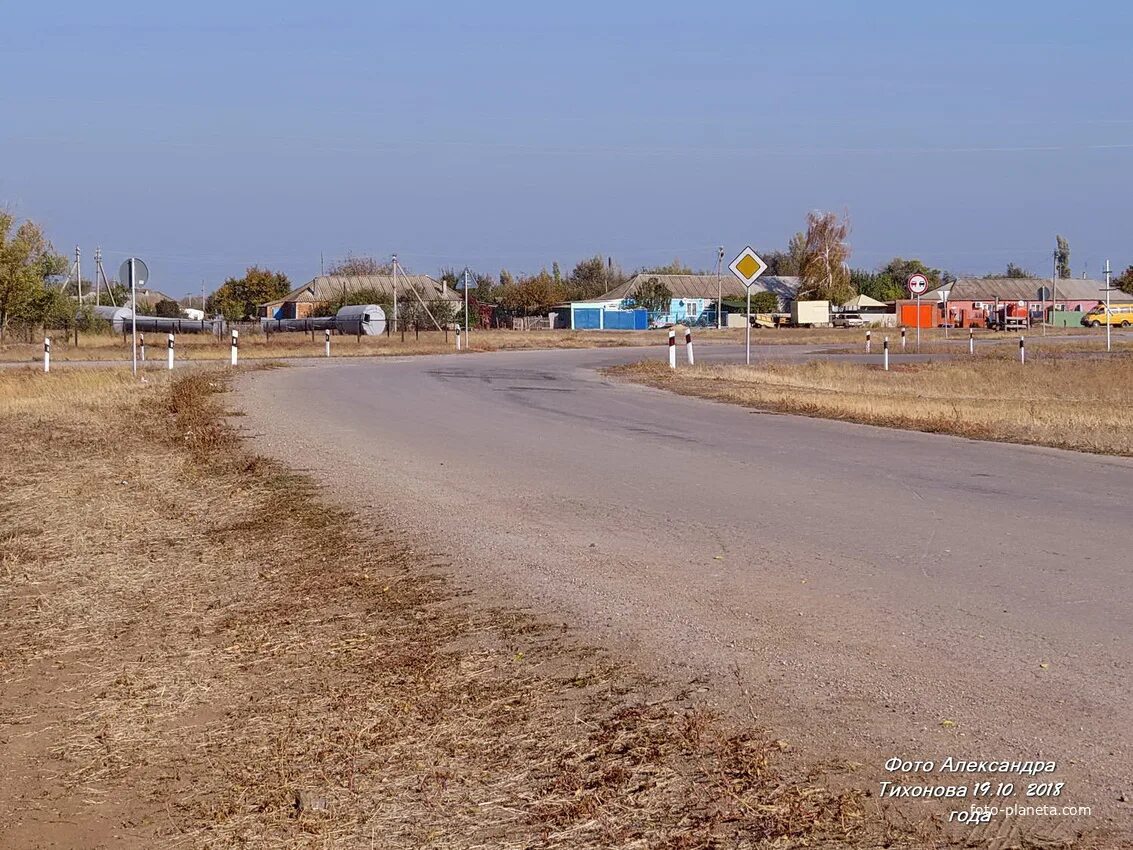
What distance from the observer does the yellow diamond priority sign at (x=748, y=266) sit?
104 feet

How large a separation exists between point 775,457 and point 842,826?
33.7ft

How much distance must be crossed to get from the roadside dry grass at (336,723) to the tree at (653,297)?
4117 inches

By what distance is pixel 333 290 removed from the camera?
12138cm

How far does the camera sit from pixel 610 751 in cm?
484

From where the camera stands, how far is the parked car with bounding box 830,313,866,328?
109m

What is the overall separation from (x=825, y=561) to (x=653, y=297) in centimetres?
10640

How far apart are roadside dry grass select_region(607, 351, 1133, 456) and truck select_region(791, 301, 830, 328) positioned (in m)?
66.8

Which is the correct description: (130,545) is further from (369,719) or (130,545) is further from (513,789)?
(513,789)

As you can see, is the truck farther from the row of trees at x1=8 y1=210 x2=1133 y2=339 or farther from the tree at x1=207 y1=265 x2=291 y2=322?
the tree at x1=207 y1=265 x2=291 y2=322

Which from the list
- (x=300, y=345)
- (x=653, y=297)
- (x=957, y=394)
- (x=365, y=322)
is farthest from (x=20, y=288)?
(x=653, y=297)

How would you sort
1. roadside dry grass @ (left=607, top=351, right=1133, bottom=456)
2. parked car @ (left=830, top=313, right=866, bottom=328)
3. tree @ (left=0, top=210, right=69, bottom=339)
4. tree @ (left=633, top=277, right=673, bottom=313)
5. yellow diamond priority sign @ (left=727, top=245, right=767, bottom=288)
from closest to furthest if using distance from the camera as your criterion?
roadside dry grass @ (left=607, top=351, right=1133, bottom=456), yellow diamond priority sign @ (left=727, top=245, right=767, bottom=288), tree @ (left=0, top=210, right=69, bottom=339), parked car @ (left=830, top=313, right=866, bottom=328), tree @ (left=633, top=277, right=673, bottom=313)

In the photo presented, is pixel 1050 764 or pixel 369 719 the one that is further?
pixel 369 719

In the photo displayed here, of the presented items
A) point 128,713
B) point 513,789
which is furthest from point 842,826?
point 128,713

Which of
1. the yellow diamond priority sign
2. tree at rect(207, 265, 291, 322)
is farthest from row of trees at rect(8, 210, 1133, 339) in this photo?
the yellow diamond priority sign
